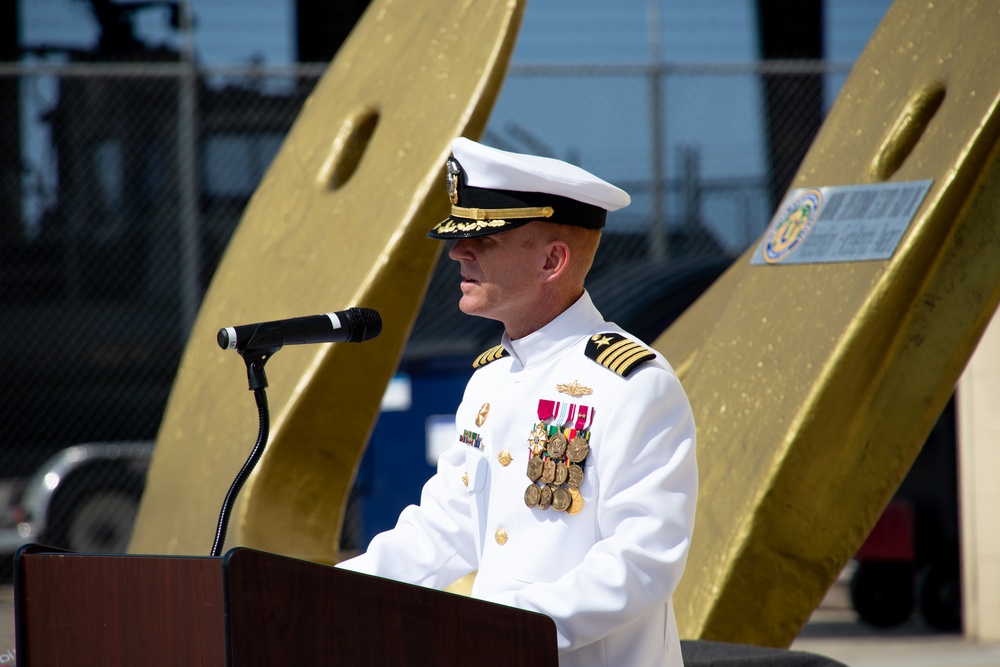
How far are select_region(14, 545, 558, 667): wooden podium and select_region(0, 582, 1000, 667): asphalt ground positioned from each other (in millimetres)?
3730

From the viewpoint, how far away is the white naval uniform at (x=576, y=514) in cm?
129

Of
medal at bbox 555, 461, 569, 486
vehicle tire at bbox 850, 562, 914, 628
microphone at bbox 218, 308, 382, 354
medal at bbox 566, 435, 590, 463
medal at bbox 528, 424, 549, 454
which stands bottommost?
vehicle tire at bbox 850, 562, 914, 628

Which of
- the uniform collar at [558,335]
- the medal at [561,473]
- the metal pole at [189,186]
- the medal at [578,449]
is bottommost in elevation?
the metal pole at [189,186]

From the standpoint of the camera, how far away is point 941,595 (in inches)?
238

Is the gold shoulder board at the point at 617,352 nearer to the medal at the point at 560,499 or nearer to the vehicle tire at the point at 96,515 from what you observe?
the medal at the point at 560,499

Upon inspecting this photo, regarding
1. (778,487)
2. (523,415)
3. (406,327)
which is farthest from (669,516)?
(406,327)

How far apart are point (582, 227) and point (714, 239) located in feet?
19.1

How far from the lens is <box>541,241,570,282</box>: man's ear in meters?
1.49

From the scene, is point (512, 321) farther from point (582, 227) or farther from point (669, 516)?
point (669, 516)

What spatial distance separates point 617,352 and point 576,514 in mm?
191

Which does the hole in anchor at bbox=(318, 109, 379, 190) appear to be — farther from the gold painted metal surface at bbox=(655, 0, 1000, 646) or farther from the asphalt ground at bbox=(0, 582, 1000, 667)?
the asphalt ground at bbox=(0, 582, 1000, 667)

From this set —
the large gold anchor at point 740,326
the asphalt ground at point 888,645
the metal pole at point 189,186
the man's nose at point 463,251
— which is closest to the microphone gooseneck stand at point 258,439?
the man's nose at point 463,251

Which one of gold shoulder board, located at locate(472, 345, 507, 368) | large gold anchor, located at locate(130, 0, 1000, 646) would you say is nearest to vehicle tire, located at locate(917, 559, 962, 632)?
large gold anchor, located at locate(130, 0, 1000, 646)

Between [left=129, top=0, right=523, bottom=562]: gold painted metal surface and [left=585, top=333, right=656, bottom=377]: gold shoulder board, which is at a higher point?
[left=585, top=333, right=656, bottom=377]: gold shoulder board
